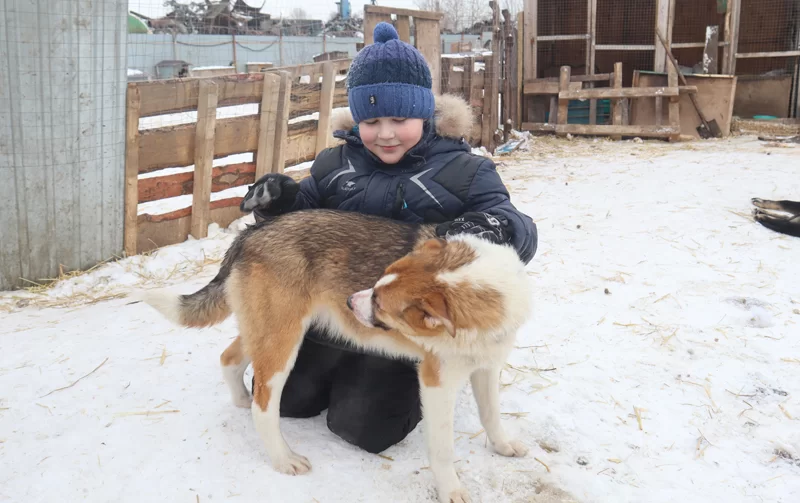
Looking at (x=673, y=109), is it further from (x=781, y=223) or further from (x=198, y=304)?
(x=198, y=304)

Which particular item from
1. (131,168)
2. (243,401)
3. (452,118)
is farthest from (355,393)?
(131,168)

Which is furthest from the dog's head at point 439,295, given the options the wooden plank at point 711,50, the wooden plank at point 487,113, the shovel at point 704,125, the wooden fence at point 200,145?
the wooden plank at point 711,50

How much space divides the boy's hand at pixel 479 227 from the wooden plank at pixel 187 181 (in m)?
3.87

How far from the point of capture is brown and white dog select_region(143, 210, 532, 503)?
7.49ft

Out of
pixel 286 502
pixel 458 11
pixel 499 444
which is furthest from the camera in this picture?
pixel 458 11

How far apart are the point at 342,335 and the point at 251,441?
0.71 meters

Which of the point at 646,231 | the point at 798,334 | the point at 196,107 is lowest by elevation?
the point at 798,334

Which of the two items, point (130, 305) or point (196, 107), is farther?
point (196, 107)

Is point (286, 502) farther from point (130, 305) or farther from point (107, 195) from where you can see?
point (107, 195)

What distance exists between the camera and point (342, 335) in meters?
2.85

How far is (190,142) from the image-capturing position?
5.71 meters

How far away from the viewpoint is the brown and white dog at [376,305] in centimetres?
228

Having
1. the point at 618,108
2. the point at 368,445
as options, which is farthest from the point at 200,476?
the point at 618,108

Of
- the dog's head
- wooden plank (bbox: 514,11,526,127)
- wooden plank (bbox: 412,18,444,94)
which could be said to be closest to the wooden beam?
wooden plank (bbox: 514,11,526,127)
